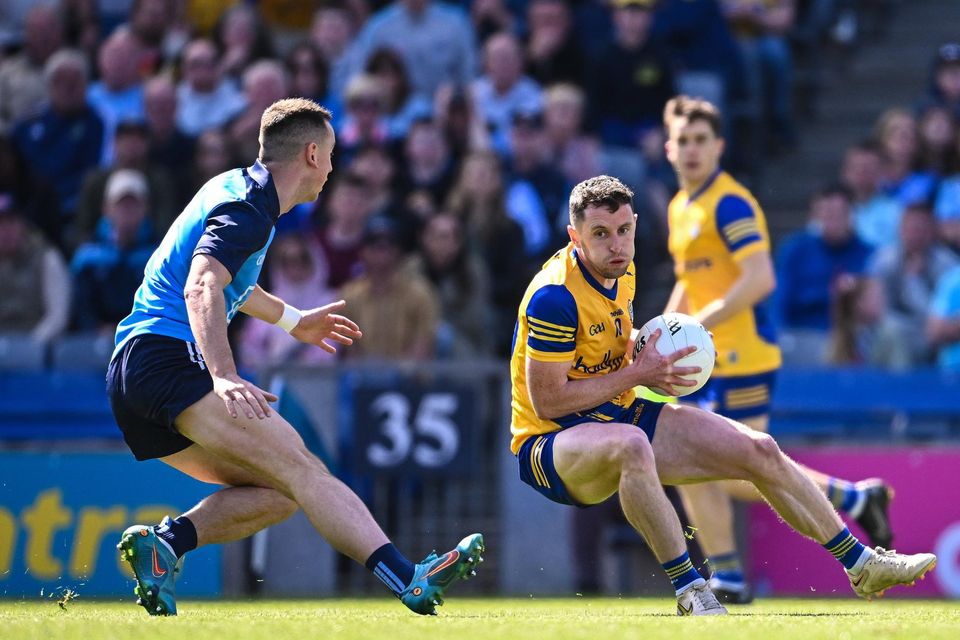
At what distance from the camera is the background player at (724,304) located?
902 centimetres

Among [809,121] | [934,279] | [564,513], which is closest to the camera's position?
[564,513]

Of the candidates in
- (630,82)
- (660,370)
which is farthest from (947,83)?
(660,370)

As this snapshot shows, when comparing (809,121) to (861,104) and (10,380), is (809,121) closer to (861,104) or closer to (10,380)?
(861,104)

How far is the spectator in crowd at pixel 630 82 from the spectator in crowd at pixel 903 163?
2.05m

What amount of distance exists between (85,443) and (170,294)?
4.89 m

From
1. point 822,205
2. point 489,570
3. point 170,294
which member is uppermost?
point 822,205

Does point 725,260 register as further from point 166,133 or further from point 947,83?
point 166,133

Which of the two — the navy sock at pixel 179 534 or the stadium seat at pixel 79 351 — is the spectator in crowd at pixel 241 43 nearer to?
the stadium seat at pixel 79 351

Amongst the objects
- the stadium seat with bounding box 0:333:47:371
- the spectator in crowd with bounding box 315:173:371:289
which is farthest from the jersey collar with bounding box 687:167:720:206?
the stadium seat with bounding box 0:333:47:371

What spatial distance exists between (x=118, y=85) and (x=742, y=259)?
27.1ft

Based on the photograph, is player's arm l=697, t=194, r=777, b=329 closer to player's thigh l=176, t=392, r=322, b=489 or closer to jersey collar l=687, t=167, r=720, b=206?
jersey collar l=687, t=167, r=720, b=206

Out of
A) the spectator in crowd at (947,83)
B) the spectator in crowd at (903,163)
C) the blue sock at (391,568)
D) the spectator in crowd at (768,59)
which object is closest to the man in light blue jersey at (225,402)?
the blue sock at (391,568)

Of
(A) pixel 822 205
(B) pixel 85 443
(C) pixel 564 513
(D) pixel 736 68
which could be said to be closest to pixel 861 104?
(D) pixel 736 68

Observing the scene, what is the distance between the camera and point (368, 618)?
7.11 meters
